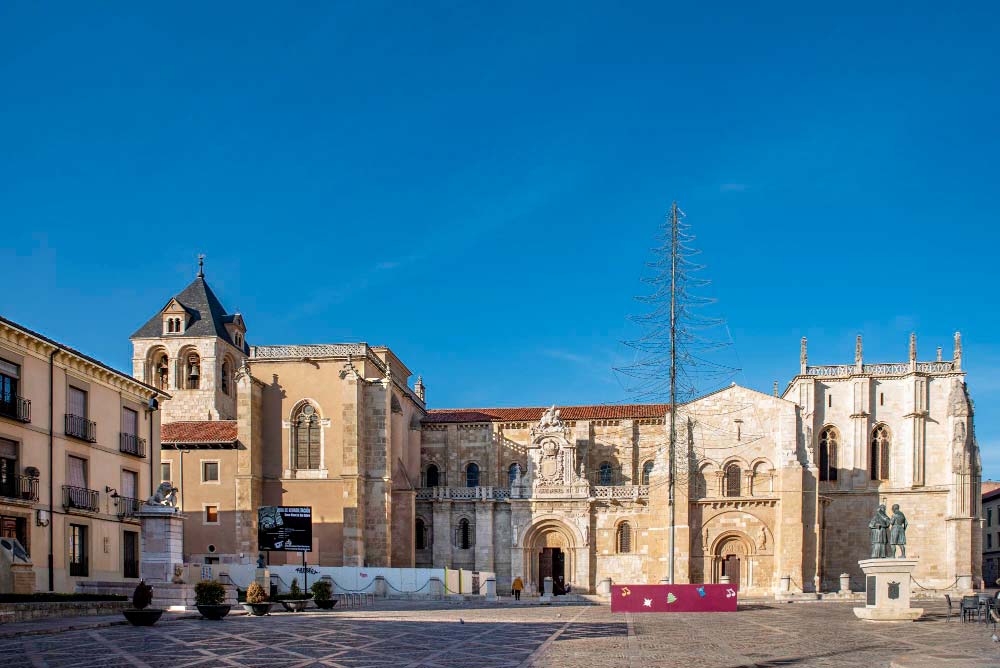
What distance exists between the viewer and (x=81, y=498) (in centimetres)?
3388

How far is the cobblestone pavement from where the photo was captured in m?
17.5

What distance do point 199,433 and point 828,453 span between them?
3425 cm

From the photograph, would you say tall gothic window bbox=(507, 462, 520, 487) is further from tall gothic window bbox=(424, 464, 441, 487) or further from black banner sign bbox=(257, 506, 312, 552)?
black banner sign bbox=(257, 506, 312, 552)

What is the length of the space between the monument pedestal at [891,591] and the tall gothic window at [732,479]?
80.1 feet

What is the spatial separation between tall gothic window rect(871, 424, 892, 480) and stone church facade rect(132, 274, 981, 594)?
0.26ft

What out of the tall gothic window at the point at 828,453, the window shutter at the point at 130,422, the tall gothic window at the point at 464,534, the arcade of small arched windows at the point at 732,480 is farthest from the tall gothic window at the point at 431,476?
the window shutter at the point at 130,422

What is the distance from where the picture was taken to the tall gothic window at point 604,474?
194 feet

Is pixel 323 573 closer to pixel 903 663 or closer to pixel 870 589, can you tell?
pixel 870 589

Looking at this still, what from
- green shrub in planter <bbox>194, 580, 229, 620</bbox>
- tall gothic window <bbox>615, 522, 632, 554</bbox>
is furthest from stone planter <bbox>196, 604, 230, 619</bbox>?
tall gothic window <bbox>615, 522, 632, 554</bbox>

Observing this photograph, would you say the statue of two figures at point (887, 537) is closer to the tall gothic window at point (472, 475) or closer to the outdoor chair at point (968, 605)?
A: the outdoor chair at point (968, 605)

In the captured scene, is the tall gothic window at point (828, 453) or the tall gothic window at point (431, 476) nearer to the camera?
the tall gothic window at point (828, 453)

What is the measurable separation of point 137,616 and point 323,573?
20.3m

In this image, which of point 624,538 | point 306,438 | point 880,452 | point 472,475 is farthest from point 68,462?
point 880,452

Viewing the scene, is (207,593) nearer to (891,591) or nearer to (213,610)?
(213,610)
